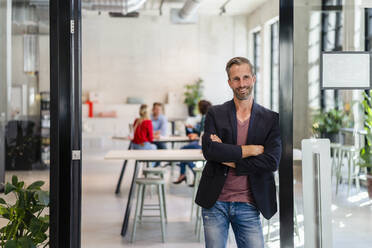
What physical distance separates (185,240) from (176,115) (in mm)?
10795

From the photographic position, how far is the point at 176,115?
1639 cm

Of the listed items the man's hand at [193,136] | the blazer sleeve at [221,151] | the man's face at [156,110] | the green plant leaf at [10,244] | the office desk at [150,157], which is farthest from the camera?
the man's face at [156,110]

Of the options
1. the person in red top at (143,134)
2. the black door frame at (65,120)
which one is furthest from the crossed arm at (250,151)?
the person in red top at (143,134)

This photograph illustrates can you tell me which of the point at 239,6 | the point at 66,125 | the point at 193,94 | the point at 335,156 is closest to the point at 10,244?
the point at 66,125

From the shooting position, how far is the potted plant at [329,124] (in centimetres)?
372

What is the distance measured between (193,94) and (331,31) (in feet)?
40.9

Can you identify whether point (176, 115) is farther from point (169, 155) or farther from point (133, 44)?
point (169, 155)

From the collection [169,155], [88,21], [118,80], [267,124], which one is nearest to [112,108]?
[118,80]

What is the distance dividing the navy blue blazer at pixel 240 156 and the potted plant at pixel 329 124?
2.24 feet

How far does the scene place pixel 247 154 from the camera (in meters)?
3.04

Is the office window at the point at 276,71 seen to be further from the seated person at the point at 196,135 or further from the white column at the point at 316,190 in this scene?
the seated person at the point at 196,135

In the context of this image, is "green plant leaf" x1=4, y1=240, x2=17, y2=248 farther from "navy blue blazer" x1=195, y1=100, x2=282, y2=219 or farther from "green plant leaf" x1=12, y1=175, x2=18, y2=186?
"navy blue blazer" x1=195, y1=100, x2=282, y2=219

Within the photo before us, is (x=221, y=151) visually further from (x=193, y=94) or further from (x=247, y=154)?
(x=193, y=94)

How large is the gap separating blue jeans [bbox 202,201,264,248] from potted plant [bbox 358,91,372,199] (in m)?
1.21
